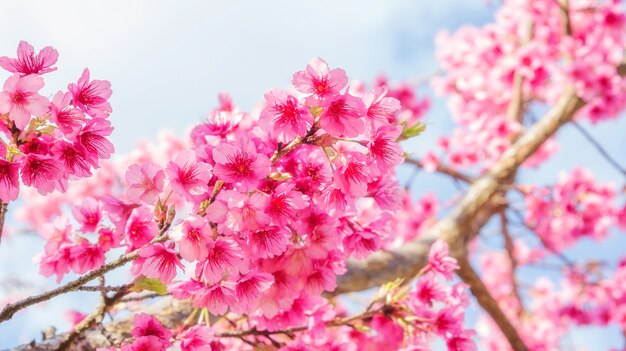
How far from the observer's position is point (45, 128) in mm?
1375

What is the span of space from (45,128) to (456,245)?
2.85 metres

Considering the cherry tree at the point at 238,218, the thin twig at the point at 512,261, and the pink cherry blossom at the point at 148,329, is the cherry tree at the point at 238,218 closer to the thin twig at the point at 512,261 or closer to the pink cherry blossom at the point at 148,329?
the pink cherry blossom at the point at 148,329

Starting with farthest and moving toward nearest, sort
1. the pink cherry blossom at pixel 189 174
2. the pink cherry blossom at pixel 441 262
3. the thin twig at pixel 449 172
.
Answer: the thin twig at pixel 449 172 < the pink cherry blossom at pixel 441 262 < the pink cherry blossom at pixel 189 174

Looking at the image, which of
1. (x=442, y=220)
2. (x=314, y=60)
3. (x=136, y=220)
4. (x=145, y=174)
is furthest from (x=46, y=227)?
(x=442, y=220)

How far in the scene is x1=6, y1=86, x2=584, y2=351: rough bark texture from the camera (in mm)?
2139

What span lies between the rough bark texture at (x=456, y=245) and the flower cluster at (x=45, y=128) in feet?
2.31

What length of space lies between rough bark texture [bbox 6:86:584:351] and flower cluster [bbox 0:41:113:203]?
70 cm

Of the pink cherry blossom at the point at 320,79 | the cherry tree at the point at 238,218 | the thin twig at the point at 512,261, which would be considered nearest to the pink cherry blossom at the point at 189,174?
the cherry tree at the point at 238,218

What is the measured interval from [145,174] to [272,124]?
323 mm

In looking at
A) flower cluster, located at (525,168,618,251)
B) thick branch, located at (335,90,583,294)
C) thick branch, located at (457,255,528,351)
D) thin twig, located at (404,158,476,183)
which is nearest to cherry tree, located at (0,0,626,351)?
thick branch, located at (335,90,583,294)

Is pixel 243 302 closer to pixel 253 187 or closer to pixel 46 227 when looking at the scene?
pixel 253 187

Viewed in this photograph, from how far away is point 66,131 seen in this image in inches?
52.9

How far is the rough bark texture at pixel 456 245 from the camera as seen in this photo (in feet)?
7.02

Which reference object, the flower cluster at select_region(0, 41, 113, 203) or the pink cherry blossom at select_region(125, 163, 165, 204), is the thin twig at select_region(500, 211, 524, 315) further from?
the flower cluster at select_region(0, 41, 113, 203)
